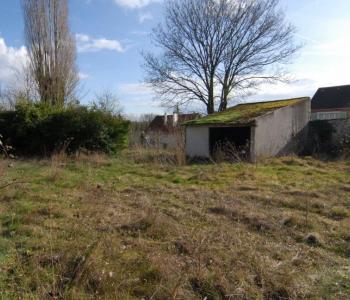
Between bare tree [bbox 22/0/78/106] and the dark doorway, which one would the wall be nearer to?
the dark doorway

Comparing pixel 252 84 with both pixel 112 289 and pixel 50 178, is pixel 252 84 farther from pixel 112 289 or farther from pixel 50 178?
pixel 112 289

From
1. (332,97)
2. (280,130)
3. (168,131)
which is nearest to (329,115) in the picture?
(332,97)

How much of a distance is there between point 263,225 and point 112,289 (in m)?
2.98

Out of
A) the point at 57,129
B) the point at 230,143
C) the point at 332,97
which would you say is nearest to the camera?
the point at 230,143

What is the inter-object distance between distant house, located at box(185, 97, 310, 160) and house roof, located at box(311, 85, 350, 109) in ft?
76.3

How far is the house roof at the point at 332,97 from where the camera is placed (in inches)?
1550

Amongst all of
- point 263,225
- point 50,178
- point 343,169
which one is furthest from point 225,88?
point 263,225

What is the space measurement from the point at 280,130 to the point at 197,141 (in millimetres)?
3903

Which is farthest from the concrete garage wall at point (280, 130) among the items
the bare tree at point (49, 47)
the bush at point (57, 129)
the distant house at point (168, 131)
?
the bare tree at point (49, 47)

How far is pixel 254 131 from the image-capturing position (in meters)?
15.4

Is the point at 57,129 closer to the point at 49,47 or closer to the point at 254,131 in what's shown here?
the point at 49,47

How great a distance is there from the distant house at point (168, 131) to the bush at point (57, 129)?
2724 mm

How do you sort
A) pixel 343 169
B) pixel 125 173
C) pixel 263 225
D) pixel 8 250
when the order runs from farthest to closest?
pixel 343 169, pixel 125 173, pixel 263 225, pixel 8 250

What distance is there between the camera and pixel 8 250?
14.3 feet
